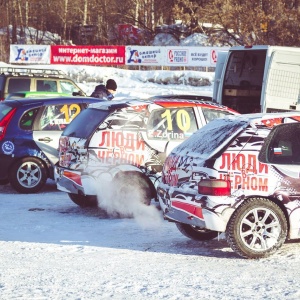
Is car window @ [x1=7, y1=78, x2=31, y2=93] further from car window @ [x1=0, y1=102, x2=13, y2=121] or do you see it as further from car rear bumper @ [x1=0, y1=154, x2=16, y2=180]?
car rear bumper @ [x1=0, y1=154, x2=16, y2=180]

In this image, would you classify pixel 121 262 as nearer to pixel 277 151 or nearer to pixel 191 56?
pixel 277 151

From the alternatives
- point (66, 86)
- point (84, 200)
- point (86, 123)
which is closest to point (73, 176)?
point (86, 123)

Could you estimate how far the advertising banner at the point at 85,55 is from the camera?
4656cm

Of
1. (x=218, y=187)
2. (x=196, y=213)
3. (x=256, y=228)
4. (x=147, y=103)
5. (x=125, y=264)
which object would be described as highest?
(x=147, y=103)

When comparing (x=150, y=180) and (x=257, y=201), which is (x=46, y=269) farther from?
(x=150, y=180)

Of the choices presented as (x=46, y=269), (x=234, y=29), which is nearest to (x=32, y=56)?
(x=234, y=29)

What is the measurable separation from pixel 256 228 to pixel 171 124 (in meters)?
3.31

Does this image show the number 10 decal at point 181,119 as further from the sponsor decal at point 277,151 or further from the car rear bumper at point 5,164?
the car rear bumper at point 5,164

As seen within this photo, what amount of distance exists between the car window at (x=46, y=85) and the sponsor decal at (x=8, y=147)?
9.65 m

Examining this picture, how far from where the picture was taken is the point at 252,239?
8.05 meters

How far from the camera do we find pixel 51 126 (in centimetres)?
1341

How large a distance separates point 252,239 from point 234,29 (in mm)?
47185

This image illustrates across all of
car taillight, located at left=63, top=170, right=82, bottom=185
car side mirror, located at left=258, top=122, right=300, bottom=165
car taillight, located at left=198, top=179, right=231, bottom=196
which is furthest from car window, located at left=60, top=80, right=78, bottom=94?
car taillight, located at left=198, top=179, right=231, bottom=196

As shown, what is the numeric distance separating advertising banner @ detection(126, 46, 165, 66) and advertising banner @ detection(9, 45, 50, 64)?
4.80 m
